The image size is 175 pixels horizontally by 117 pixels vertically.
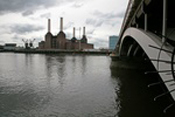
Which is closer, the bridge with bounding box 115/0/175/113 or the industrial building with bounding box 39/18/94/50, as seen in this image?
the bridge with bounding box 115/0/175/113

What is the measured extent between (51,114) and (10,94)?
4.33 m

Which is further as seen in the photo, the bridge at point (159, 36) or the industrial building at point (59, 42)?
the industrial building at point (59, 42)

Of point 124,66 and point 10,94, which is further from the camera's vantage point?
point 124,66

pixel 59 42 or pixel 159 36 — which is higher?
pixel 59 42

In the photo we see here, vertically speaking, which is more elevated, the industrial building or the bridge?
the industrial building

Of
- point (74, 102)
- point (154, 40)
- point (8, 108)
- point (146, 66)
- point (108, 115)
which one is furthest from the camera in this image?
point (146, 66)

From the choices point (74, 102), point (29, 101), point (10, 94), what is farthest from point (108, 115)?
point (10, 94)

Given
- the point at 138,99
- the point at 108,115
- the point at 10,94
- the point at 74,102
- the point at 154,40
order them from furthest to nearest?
the point at 10,94 → the point at 138,99 → the point at 74,102 → the point at 108,115 → the point at 154,40

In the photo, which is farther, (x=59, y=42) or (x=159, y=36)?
(x=59, y=42)

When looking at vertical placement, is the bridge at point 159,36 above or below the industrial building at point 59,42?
below

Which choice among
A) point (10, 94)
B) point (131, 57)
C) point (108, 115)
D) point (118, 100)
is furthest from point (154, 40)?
point (131, 57)

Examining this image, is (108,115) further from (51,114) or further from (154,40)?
(154,40)

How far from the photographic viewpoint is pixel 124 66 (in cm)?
2292

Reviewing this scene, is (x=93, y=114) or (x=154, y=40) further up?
(x=154, y=40)
